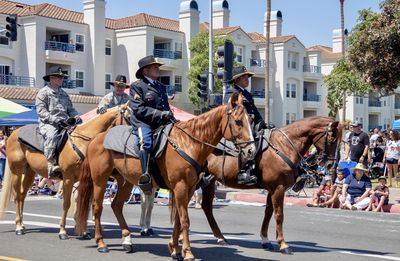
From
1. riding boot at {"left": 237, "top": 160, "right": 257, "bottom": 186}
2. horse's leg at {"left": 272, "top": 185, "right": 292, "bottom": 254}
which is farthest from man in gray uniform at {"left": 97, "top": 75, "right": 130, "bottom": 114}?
horse's leg at {"left": 272, "top": 185, "right": 292, "bottom": 254}

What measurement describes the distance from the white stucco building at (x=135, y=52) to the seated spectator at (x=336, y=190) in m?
30.8

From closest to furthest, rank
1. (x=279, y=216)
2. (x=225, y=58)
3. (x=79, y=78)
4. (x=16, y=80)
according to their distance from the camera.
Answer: (x=279, y=216), (x=225, y=58), (x=16, y=80), (x=79, y=78)

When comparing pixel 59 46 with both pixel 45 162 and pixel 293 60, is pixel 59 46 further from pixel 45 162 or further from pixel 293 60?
pixel 45 162

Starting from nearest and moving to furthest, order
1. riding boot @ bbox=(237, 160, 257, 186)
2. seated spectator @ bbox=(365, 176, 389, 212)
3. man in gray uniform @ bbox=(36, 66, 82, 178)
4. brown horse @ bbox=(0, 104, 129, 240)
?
riding boot @ bbox=(237, 160, 257, 186), brown horse @ bbox=(0, 104, 129, 240), man in gray uniform @ bbox=(36, 66, 82, 178), seated spectator @ bbox=(365, 176, 389, 212)

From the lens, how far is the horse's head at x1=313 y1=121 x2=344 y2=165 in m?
9.89

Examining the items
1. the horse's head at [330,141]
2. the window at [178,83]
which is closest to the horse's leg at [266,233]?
the horse's head at [330,141]

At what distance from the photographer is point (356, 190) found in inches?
658

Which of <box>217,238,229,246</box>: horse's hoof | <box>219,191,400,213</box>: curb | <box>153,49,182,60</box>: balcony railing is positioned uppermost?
<box>153,49,182,60</box>: balcony railing

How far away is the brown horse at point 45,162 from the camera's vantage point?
10.5 meters

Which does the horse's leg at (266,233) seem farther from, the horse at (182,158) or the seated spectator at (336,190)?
the seated spectator at (336,190)

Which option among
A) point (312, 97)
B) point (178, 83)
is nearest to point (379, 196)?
point (178, 83)

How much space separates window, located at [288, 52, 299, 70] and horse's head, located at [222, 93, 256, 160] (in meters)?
62.2

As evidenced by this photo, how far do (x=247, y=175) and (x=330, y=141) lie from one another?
4.69 ft

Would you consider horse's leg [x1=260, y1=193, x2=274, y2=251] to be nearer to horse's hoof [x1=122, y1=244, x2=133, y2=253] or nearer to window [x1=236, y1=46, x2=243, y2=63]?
horse's hoof [x1=122, y1=244, x2=133, y2=253]
